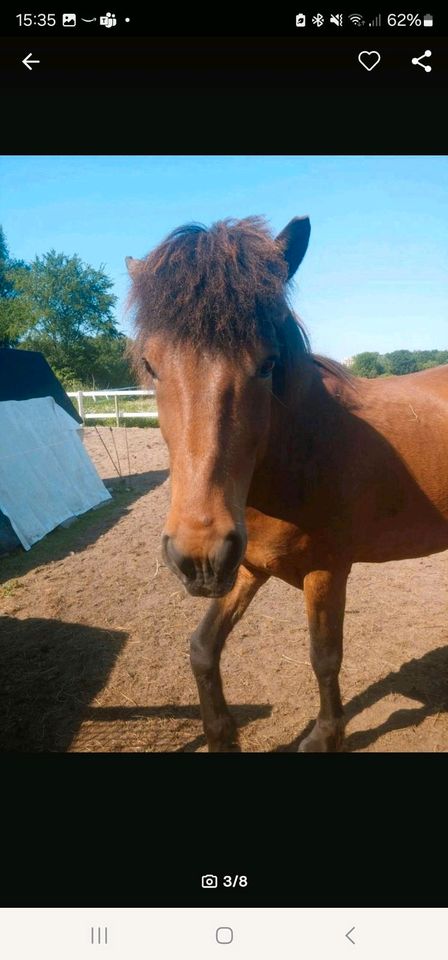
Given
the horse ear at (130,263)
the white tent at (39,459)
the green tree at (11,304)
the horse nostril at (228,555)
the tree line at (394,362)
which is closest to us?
the horse nostril at (228,555)

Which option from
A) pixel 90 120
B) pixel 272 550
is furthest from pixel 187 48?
pixel 272 550

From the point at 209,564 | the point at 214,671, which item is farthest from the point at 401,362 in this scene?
the point at 209,564

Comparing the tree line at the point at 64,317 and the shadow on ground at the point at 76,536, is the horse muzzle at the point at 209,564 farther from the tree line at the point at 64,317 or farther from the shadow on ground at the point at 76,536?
the shadow on ground at the point at 76,536

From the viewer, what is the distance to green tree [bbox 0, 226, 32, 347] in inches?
71.4

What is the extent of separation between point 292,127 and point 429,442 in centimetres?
151

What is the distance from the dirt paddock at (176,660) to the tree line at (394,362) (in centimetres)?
170

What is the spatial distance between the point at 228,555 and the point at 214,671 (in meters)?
1.36

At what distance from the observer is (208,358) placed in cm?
122

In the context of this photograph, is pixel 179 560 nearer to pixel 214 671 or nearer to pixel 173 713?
pixel 214 671

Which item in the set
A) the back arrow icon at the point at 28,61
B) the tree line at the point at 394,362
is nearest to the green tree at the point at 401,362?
the tree line at the point at 394,362

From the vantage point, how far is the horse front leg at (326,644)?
78.8 inches

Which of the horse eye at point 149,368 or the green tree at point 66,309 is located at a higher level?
the green tree at point 66,309
